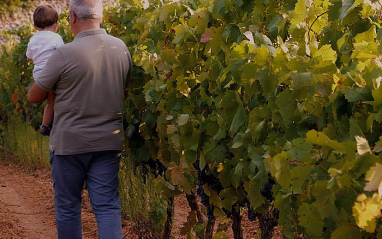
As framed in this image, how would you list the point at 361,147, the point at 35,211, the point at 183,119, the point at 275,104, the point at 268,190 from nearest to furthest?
the point at 361,147 < the point at 275,104 < the point at 268,190 < the point at 183,119 < the point at 35,211

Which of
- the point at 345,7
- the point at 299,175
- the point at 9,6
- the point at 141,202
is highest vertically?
the point at 345,7

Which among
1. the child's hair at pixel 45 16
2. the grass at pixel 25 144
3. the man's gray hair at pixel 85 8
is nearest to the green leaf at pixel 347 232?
the man's gray hair at pixel 85 8

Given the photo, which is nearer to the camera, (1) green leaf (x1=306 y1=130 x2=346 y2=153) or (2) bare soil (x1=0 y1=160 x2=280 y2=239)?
(1) green leaf (x1=306 y1=130 x2=346 y2=153)

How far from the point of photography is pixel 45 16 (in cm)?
524

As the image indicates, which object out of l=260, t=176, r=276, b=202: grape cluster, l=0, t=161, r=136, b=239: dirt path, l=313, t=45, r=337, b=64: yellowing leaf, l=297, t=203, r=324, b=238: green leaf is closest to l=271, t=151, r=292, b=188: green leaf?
l=297, t=203, r=324, b=238: green leaf

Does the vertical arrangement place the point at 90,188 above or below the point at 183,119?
below

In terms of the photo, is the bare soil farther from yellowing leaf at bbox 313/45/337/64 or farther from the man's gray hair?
yellowing leaf at bbox 313/45/337/64

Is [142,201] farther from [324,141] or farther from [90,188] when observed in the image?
[324,141]

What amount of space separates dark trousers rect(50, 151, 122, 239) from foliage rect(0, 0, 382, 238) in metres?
0.36

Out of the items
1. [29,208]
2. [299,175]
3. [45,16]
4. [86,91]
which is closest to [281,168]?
[299,175]

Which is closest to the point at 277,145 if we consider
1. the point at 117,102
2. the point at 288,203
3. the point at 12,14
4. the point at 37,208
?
the point at 288,203

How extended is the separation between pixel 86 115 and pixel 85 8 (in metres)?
0.65

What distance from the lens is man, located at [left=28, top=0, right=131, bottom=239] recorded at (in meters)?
3.65

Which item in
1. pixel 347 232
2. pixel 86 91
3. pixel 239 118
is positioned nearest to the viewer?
pixel 347 232
